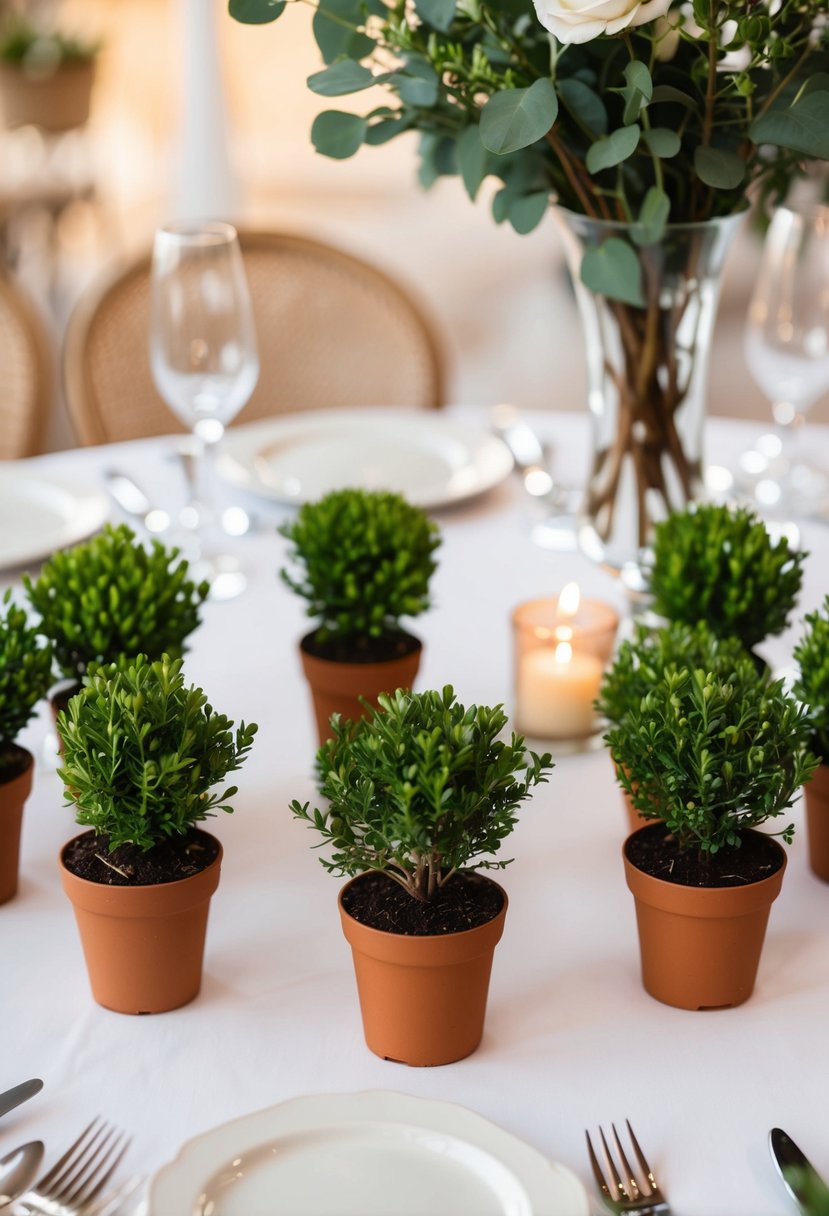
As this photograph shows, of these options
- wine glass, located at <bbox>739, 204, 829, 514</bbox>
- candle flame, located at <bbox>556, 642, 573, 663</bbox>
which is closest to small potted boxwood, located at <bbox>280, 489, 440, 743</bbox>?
candle flame, located at <bbox>556, 642, 573, 663</bbox>

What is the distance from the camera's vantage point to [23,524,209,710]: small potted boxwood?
0.82 metres

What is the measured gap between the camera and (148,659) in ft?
2.76

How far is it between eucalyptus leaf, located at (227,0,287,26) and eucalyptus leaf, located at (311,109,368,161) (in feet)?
0.29

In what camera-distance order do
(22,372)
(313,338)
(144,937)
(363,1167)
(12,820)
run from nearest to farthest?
(363,1167) < (144,937) < (12,820) < (22,372) < (313,338)

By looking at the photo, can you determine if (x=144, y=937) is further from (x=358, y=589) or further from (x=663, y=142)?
(x=663, y=142)

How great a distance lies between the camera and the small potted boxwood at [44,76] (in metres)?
3.52

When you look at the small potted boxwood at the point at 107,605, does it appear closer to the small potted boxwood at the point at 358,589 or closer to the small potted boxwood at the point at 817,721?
the small potted boxwood at the point at 358,589

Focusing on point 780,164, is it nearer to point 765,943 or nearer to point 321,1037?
point 765,943

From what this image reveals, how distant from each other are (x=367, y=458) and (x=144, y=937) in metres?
0.86

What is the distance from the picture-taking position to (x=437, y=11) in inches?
33.3

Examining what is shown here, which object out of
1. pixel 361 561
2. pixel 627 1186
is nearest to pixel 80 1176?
pixel 627 1186

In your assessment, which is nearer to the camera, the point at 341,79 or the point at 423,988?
the point at 423,988

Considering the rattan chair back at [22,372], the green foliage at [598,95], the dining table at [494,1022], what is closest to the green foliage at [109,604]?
the dining table at [494,1022]

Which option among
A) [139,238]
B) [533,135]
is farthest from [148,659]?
[139,238]
